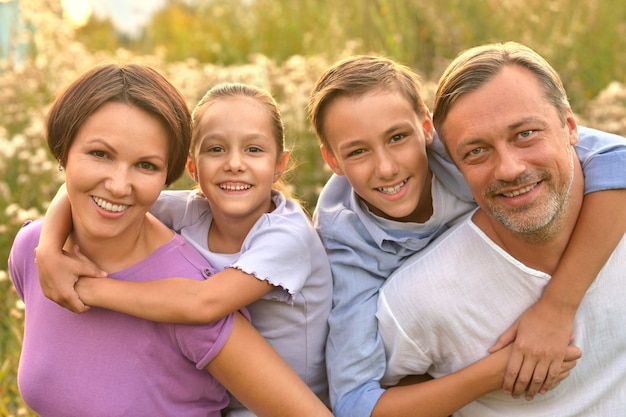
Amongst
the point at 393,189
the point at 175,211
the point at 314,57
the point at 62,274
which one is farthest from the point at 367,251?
the point at 314,57

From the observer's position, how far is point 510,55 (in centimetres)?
260

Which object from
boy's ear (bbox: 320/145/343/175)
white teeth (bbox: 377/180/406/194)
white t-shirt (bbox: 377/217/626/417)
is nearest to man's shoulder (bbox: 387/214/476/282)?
white t-shirt (bbox: 377/217/626/417)

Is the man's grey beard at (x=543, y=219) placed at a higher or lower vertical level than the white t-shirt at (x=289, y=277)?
higher

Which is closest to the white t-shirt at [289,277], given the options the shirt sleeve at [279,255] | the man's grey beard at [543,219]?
the shirt sleeve at [279,255]

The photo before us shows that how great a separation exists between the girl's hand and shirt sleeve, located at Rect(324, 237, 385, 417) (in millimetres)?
853

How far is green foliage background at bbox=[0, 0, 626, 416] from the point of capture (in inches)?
200

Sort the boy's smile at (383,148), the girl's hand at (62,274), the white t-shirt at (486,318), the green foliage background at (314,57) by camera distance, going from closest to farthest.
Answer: the girl's hand at (62,274)
the white t-shirt at (486,318)
the boy's smile at (383,148)
the green foliage background at (314,57)

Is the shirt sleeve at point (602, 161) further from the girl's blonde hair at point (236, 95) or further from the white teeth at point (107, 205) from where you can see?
the white teeth at point (107, 205)

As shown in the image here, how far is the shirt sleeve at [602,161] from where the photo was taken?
257 cm

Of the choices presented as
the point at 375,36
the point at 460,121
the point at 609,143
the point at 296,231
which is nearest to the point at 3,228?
the point at 296,231

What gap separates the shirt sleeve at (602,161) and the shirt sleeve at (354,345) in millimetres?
832

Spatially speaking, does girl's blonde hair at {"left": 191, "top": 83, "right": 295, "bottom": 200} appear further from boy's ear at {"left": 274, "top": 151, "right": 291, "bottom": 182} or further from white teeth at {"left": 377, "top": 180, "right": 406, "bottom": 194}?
white teeth at {"left": 377, "top": 180, "right": 406, "bottom": 194}

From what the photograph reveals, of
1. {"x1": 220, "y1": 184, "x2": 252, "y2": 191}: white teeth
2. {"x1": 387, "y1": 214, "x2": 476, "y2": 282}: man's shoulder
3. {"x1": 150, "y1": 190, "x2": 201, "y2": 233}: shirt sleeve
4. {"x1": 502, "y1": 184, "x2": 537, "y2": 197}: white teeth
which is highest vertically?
{"x1": 502, "y1": 184, "x2": 537, "y2": 197}: white teeth

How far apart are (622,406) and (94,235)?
6.03 ft
